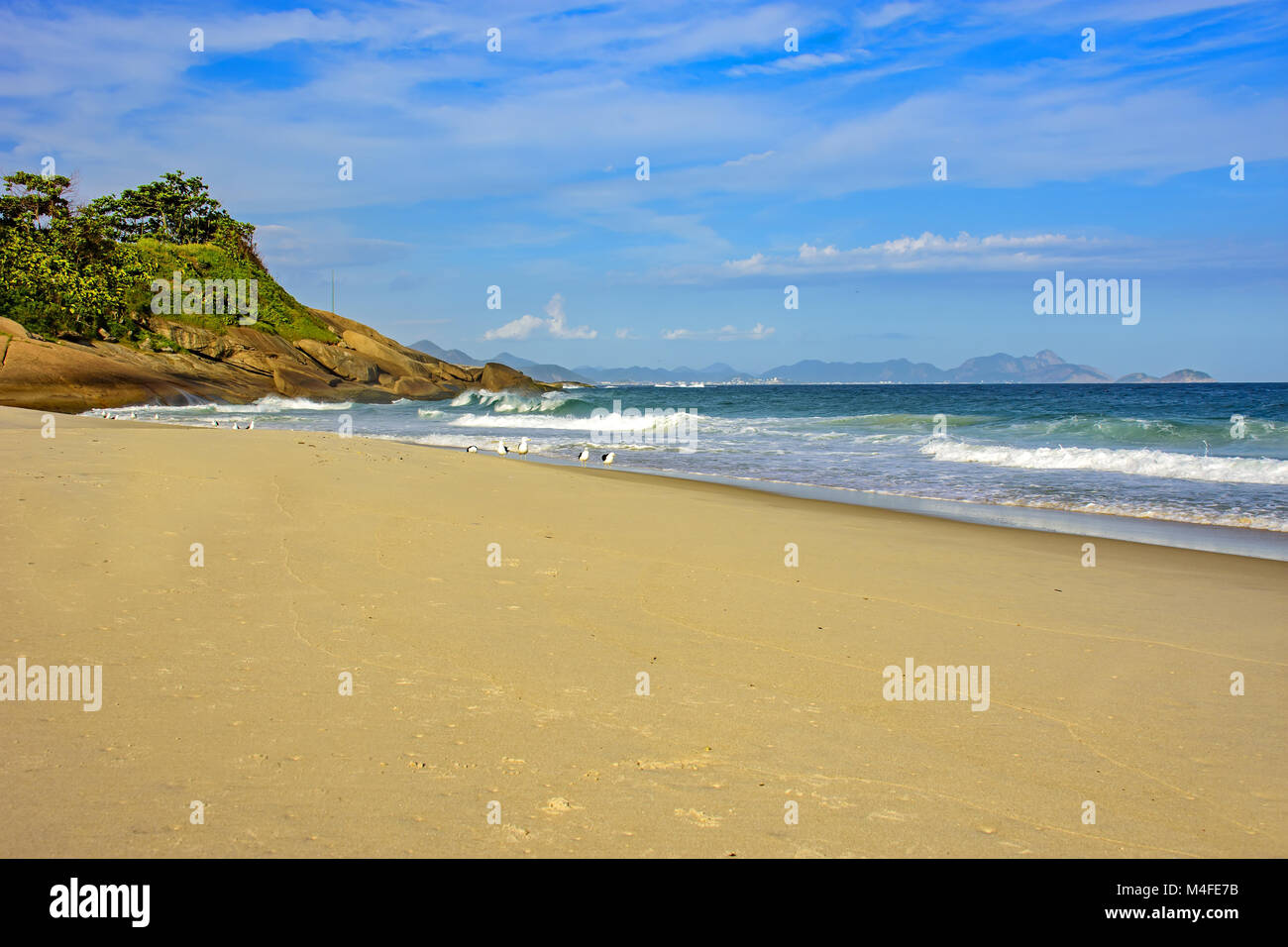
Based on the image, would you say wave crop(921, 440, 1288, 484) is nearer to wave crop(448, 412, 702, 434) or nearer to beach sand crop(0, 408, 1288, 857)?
beach sand crop(0, 408, 1288, 857)

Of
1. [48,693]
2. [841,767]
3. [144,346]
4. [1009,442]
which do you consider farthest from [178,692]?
[144,346]

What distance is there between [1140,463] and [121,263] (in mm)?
55556

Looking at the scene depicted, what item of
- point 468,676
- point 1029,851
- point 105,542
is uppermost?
point 105,542

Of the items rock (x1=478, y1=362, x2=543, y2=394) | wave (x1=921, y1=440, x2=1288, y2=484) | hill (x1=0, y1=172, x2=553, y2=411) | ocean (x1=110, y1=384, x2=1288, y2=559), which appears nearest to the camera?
ocean (x1=110, y1=384, x2=1288, y2=559)

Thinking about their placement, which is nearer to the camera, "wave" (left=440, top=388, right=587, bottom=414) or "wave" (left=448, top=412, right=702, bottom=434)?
"wave" (left=448, top=412, right=702, bottom=434)

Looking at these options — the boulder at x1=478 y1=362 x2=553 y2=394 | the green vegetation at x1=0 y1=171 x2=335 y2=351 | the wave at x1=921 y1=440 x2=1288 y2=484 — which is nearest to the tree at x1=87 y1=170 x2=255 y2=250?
A: the green vegetation at x1=0 y1=171 x2=335 y2=351

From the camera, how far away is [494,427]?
36250 mm

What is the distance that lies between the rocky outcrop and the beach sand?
27.9 metres

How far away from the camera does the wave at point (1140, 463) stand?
16094 mm

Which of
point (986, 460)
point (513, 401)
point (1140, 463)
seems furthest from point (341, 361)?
point (1140, 463)

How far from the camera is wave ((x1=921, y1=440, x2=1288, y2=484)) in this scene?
16.1 metres

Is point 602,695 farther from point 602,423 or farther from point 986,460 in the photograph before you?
point 602,423
